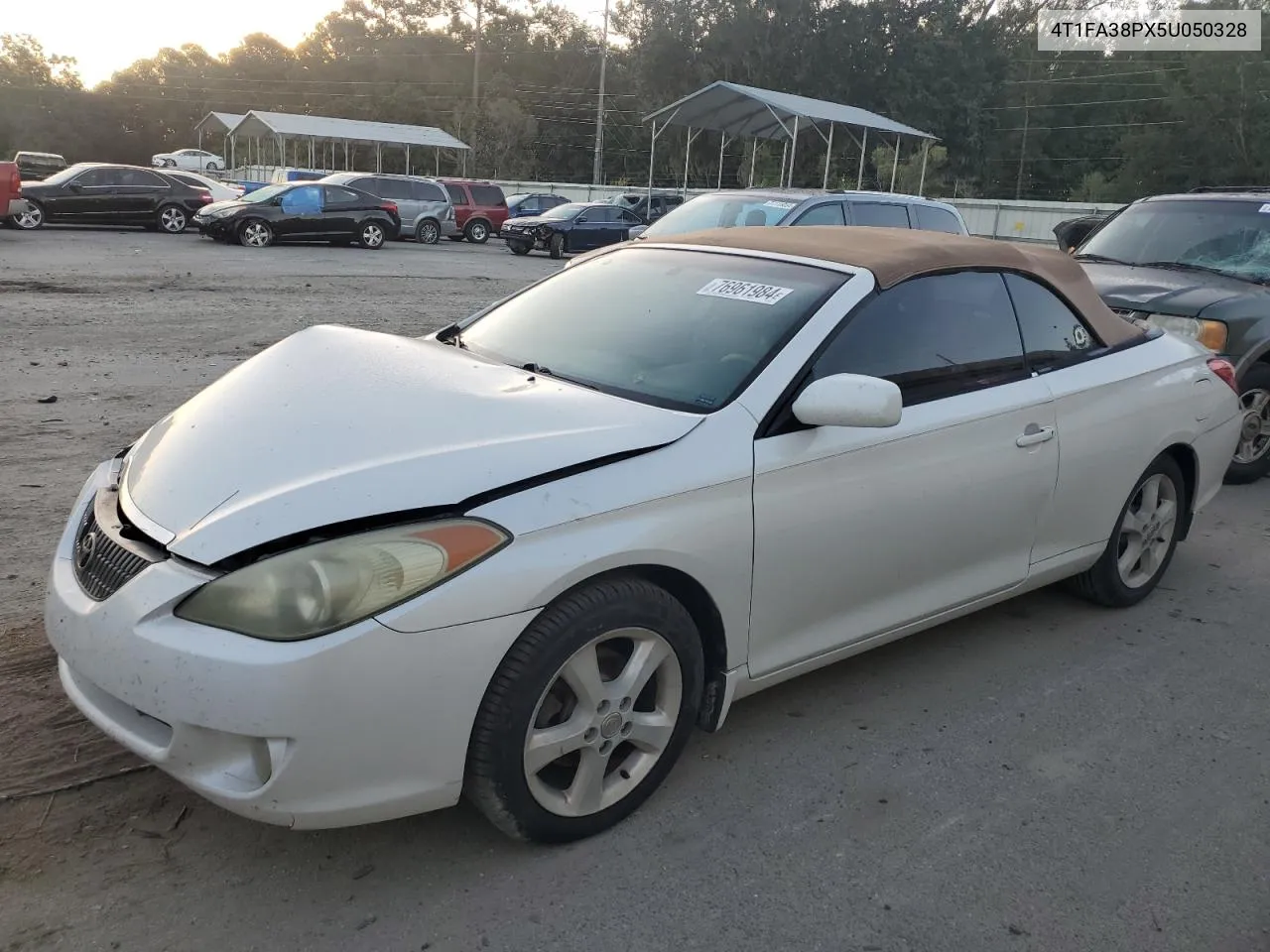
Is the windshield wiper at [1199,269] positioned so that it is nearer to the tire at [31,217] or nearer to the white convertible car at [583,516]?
the white convertible car at [583,516]

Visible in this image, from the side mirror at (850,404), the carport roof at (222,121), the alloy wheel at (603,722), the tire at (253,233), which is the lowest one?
the alloy wheel at (603,722)

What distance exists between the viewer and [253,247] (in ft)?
69.6

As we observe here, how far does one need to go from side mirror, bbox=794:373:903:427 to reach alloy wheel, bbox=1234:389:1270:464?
4895 millimetres

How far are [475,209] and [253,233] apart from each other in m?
9.34

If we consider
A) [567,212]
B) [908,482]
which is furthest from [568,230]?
[908,482]

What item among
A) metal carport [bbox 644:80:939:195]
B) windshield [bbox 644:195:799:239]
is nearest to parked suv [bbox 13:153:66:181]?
metal carport [bbox 644:80:939:195]

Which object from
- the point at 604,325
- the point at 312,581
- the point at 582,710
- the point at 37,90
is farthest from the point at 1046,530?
the point at 37,90

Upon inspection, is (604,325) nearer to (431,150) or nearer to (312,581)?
(312,581)

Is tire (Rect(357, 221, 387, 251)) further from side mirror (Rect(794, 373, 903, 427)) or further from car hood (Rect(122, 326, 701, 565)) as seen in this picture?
side mirror (Rect(794, 373, 903, 427))

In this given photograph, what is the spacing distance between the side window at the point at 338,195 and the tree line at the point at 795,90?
81.1 feet

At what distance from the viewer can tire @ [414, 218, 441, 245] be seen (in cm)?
2769

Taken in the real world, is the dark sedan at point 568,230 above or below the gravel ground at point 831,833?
above

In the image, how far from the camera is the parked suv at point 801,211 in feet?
35.3

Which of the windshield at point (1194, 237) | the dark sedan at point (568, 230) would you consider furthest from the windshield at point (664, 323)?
the dark sedan at point (568, 230)
